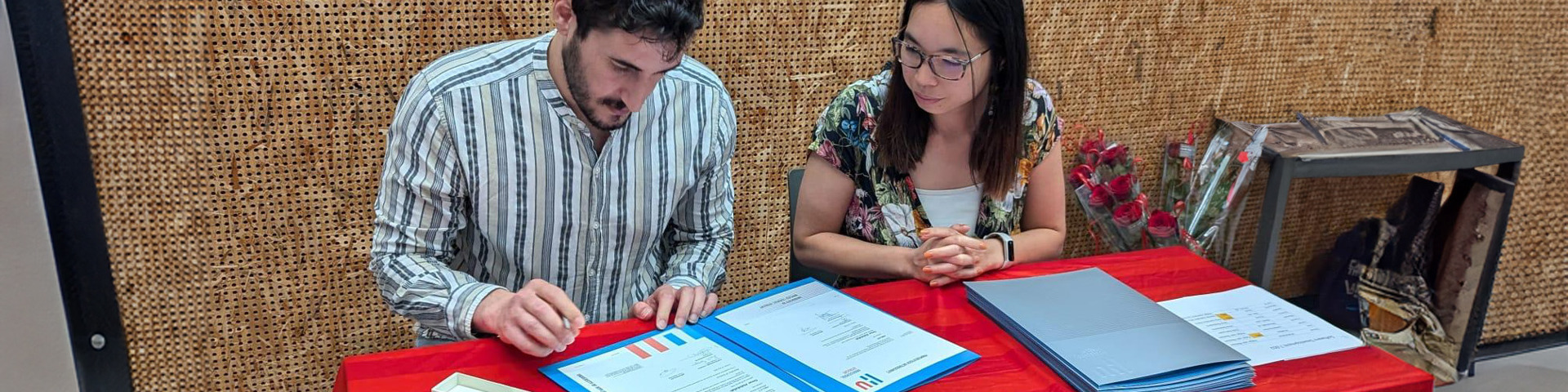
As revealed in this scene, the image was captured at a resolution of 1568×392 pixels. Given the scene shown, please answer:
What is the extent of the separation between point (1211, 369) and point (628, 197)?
0.92m

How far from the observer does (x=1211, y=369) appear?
53.2 inches

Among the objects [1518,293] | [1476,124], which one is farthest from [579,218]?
[1518,293]

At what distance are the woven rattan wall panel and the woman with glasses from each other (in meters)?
0.61

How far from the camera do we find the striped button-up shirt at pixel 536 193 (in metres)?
1.52

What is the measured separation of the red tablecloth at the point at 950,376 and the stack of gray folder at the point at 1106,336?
0.10 ft

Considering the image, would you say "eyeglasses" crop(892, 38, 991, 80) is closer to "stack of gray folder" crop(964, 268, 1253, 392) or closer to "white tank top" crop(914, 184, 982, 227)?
"white tank top" crop(914, 184, 982, 227)

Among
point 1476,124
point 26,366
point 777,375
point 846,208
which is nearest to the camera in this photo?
point 777,375

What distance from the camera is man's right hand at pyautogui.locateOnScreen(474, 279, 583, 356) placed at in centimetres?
132

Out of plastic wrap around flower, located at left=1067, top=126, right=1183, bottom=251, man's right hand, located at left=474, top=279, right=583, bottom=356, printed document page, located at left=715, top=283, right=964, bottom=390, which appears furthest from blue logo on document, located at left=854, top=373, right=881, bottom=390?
plastic wrap around flower, located at left=1067, top=126, right=1183, bottom=251

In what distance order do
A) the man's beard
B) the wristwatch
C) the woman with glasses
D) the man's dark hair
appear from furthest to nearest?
the woman with glasses < the wristwatch < the man's beard < the man's dark hair

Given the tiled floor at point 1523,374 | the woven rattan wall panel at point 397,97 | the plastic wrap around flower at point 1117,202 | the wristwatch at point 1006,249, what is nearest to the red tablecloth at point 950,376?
the wristwatch at point 1006,249

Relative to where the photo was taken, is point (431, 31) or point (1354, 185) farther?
point (1354, 185)

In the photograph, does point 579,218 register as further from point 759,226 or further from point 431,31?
point 759,226

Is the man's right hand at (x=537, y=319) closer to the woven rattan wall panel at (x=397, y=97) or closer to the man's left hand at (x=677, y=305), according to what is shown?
the man's left hand at (x=677, y=305)
